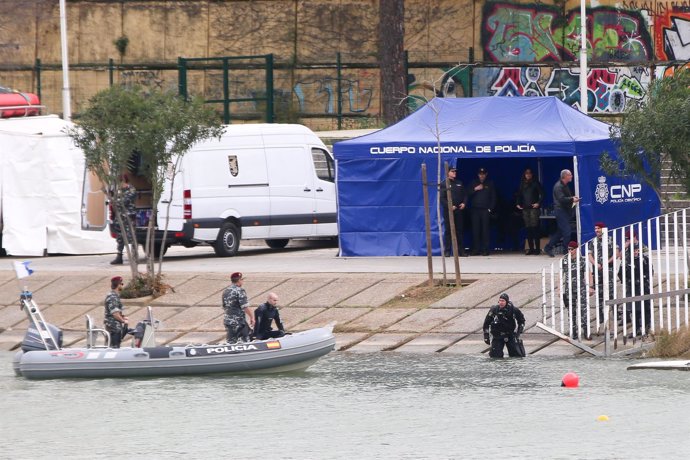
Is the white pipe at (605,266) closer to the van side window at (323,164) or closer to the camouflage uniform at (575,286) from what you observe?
the camouflage uniform at (575,286)

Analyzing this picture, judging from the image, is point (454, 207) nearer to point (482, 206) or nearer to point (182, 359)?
point (482, 206)

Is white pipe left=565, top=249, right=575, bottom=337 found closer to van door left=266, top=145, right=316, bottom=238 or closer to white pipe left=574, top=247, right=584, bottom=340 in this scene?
white pipe left=574, top=247, right=584, bottom=340

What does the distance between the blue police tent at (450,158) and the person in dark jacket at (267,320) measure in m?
6.34

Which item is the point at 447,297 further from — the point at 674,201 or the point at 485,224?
the point at 674,201

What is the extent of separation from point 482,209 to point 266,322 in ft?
26.5

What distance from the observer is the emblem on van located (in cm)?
2978

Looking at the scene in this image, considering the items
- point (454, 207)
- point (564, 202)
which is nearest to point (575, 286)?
point (564, 202)

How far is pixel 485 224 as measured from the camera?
29406mm

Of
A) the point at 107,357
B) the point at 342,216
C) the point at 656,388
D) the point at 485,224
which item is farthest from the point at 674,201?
the point at 107,357

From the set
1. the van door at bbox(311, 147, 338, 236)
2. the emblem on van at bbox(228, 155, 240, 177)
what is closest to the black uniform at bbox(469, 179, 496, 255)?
the van door at bbox(311, 147, 338, 236)

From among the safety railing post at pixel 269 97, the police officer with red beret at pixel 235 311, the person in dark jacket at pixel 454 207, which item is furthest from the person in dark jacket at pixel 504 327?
the safety railing post at pixel 269 97

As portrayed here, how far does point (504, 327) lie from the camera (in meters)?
22.1

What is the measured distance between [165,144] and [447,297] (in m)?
5.57

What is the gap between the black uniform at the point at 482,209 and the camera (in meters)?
29.3
